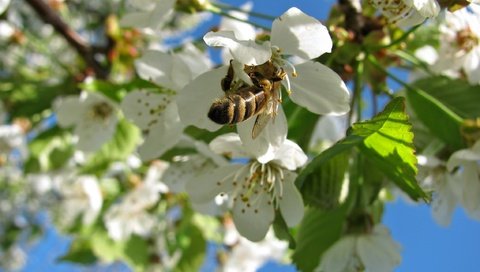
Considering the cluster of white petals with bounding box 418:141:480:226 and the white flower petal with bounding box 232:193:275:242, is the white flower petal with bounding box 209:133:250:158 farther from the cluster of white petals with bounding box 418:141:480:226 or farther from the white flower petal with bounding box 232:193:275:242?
the cluster of white petals with bounding box 418:141:480:226

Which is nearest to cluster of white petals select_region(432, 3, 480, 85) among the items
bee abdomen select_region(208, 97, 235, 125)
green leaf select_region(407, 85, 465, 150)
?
green leaf select_region(407, 85, 465, 150)

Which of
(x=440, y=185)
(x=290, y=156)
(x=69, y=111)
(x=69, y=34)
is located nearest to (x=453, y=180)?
(x=440, y=185)

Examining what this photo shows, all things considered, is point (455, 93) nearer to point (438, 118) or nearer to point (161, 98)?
point (438, 118)

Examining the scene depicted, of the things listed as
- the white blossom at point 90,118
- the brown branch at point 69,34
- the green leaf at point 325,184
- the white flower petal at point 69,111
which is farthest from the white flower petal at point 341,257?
the brown branch at point 69,34

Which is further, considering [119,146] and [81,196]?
[81,196]

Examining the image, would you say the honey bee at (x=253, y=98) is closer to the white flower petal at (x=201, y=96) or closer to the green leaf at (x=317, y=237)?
the white flower petal at (x=201, y=96)
